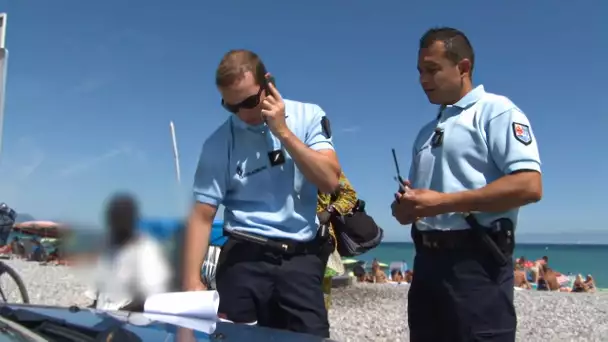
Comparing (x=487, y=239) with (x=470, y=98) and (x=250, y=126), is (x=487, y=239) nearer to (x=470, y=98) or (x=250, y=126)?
(x=470, y=98)

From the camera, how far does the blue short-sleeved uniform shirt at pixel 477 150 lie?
2107mm

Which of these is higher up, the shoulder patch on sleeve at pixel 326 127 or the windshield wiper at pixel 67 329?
the shoulder patch on sleeve at pixel 326 127

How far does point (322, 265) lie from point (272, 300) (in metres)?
0.29

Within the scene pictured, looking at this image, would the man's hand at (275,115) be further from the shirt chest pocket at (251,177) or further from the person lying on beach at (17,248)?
the person lying on beach at (17,248)

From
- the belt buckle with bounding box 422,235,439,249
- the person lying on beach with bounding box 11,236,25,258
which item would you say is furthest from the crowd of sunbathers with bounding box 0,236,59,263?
the belt buckle with bounding box 422,235,439,249

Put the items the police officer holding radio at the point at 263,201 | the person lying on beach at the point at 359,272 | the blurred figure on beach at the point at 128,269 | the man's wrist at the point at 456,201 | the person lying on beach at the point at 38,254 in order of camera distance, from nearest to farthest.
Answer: the man's wrist at the point at 456,201 → the police officer holding radio at the point at 263,201 → the blurred figure on beach at the point at 128,269 → the person lying on beach at the point at 359,272 → the person lying on beach at the point at 38,254

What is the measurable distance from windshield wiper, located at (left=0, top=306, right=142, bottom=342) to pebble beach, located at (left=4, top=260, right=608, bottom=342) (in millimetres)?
3457

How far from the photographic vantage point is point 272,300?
2434 mm

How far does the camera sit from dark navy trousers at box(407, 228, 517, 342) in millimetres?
2121

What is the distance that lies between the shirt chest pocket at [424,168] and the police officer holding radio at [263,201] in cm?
34

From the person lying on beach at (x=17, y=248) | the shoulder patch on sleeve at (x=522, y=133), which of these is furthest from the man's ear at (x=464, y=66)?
the person lying on beach at (x=17, y=248)

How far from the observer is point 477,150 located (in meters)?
2.21

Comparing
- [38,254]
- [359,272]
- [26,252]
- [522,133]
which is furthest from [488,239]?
[26,252]

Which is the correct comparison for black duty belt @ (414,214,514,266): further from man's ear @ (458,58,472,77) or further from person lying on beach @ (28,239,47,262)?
person lying on beach @ (28,239,47,262)
